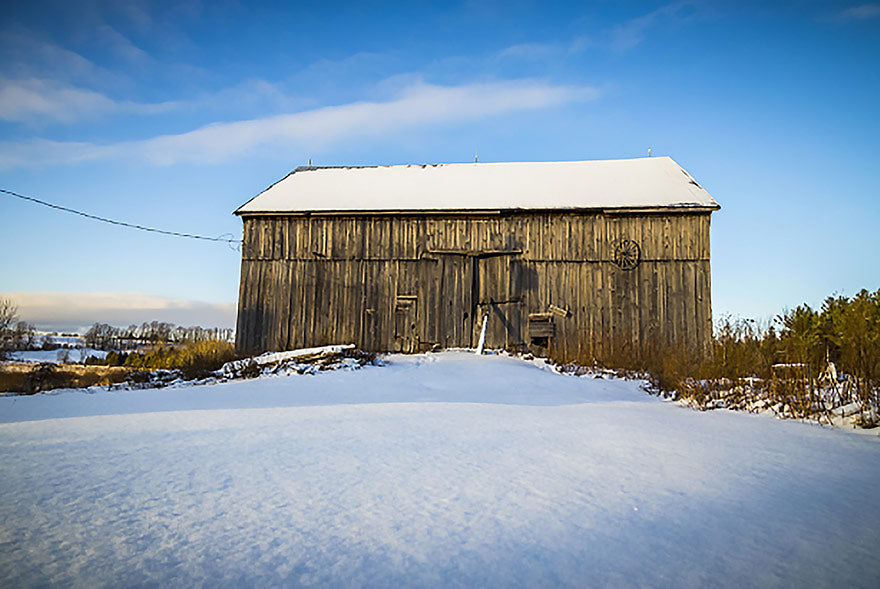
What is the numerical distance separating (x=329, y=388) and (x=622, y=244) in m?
10.6

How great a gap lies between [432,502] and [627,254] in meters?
13.2

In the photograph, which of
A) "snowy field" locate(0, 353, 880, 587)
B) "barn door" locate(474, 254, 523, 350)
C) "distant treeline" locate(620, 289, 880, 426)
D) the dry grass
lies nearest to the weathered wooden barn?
"barn door" locate(474, 254, 523, 350)

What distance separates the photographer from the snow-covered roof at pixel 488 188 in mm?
14641

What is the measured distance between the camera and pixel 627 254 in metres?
14.1

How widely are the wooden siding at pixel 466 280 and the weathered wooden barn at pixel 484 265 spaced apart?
0.10 feet

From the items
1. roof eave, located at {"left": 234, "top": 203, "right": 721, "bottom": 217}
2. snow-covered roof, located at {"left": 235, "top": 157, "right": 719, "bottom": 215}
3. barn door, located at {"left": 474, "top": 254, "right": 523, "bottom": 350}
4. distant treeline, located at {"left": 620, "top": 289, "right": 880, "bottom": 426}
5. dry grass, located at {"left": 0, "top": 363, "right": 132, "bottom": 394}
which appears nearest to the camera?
distant treeline, located at {"left": 620, "top": 289, "right": 880, "bottom": 426}

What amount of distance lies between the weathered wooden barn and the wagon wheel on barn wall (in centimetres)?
3

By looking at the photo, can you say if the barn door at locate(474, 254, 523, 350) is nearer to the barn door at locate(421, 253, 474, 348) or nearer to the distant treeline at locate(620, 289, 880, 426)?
the barn door at locate(421, 253, 474, 348)

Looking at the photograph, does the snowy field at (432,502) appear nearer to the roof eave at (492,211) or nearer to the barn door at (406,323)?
the barn door at (406,323)

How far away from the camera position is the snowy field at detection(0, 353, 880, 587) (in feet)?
5.45

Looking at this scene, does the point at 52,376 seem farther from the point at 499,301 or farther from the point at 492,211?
the point at 492,211

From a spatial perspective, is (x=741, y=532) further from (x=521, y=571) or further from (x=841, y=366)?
(x=841, y=366)

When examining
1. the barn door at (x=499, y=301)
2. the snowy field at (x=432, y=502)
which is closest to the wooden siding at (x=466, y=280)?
the barn door at (x=499, y=301)

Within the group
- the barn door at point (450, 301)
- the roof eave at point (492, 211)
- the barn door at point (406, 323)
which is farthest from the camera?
the barn door at point (406, 323)
